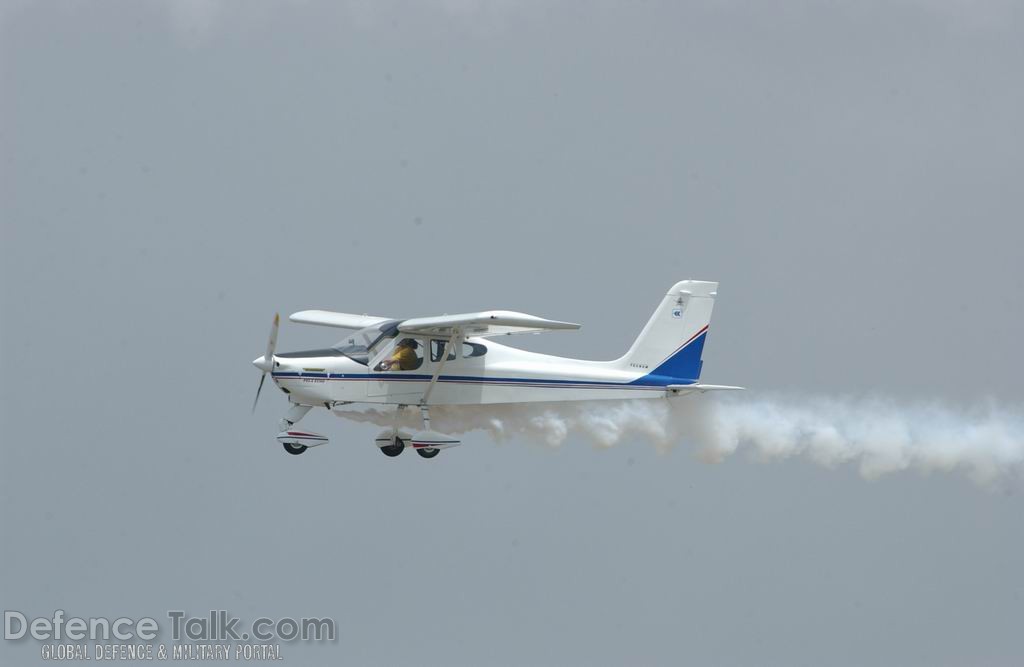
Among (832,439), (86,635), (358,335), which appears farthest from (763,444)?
(86,635)

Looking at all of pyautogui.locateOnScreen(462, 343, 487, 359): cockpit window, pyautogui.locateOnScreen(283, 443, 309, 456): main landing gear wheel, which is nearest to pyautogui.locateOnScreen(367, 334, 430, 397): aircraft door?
pyautogui.locateOnScreen(462, 343, 487, 359): cockpit window

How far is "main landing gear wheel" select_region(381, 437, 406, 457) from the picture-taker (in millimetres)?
41750

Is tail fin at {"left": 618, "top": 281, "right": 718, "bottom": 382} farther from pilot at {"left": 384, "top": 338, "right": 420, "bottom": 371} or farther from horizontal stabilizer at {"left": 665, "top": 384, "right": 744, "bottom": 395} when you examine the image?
pilot at {"left": 384, "top": 338, "right": 420, "bottom": 371}

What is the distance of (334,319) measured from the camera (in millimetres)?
44719

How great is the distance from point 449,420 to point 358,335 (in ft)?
7.28

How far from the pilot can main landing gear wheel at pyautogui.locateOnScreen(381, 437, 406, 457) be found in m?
1.43

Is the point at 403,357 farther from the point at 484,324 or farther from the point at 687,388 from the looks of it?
the point at 687,388

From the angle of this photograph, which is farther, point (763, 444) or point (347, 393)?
point (763, 444)

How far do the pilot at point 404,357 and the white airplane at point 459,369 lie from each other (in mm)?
17

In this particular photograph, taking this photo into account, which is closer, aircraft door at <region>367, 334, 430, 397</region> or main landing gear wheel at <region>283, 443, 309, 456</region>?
main landing gear wheel at <region>283, 443, 309, 456</region>

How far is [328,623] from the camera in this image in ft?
142

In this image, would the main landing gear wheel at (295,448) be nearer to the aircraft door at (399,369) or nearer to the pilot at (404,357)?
the aircraft door at (399,369)

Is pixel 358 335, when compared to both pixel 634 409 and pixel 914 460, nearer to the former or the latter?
pixel 634 409

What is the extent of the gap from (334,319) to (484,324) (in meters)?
5.58
